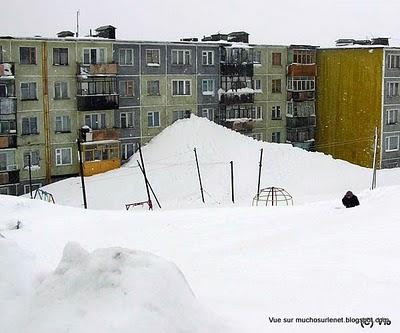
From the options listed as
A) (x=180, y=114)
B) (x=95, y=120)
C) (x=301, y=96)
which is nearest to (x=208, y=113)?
(x=180, y=114)

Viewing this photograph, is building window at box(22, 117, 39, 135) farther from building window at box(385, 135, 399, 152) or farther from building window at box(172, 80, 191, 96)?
building window at box(385, 135, 399, 152)

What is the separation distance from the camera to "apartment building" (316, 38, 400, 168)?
51031 millimetres

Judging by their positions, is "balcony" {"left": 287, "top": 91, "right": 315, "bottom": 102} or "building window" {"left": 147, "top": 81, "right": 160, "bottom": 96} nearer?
"building window" {"left": 147, "top": 81, "right": 160, "bottom": 96}

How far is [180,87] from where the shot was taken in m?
49.2

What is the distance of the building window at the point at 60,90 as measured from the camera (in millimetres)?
43841

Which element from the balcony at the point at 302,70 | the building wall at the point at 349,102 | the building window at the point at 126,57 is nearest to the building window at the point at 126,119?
the building window at the point at 126,57

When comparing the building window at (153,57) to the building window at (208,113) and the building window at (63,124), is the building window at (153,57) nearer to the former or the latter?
the building window at (208,113)

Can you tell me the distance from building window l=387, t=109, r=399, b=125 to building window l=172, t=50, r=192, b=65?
16.5 m

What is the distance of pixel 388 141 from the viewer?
2050 inches

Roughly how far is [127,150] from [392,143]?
2160cm

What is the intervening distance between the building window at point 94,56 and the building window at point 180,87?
621 centimetres

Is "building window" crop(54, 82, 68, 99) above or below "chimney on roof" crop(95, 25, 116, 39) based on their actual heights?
below

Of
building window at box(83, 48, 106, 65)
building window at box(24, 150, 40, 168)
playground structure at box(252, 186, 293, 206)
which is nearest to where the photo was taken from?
playground structure at box(252, 186, 293, 206)

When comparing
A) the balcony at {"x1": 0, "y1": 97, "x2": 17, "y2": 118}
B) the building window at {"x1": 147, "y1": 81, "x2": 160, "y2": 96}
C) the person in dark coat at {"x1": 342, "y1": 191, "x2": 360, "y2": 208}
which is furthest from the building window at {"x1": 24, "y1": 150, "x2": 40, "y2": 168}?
the person in dark coat at {"x1": 342, "y1": 191, "x2": 360, "y2": 208}
